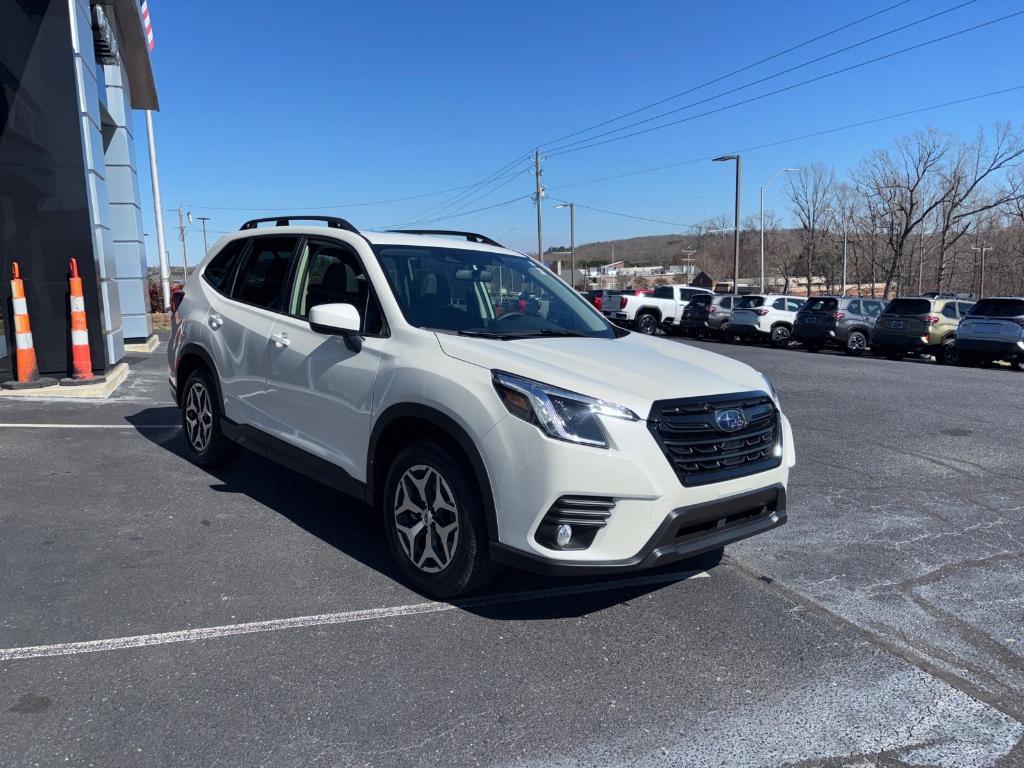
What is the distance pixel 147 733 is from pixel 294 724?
0.50 meters

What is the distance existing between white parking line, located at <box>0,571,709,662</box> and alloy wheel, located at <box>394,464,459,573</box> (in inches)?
9.4

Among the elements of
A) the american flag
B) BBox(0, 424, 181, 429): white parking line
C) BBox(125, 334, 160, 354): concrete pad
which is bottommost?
BBox(0, 424, 181, 429): white parking line

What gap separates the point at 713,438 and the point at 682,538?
0.48 m

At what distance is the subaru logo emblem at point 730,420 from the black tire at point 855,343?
20.1 m

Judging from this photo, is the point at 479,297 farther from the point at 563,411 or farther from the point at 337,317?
the point at 563,411

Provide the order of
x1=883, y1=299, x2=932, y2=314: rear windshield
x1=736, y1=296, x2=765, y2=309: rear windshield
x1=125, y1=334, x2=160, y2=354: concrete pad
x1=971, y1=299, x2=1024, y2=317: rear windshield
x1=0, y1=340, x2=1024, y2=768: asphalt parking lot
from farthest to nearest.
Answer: x1=736, y1=296, x2=765, y2=309: rear windshield < x1=883, y1=299, x2=932, y2=314: rear windshield < x1=971, y1=299, x2=1024, y2=317: rear windshield < x1=125, y1=334, x2=160, y2=354: concrete pad < x1=0, y1=340, x2=1024, y2=768: asphalt parking lot

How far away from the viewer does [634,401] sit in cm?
331

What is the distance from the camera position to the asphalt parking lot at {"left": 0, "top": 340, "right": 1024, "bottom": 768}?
269 centimetres

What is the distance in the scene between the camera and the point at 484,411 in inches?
132

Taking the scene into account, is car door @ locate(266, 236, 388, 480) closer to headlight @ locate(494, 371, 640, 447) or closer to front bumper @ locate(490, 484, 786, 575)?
headlight @ locate(494, 371, 640, 447)

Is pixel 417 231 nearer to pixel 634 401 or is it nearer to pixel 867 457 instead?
pixel 634 401

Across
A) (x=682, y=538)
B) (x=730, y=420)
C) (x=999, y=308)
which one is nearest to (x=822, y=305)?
(x=999, y=308)

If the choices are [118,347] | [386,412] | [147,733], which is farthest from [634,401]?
[118,347]

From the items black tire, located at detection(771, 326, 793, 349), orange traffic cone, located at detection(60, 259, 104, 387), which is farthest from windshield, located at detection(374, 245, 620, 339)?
black tire, located at detection(771, 326, 793, 349)
